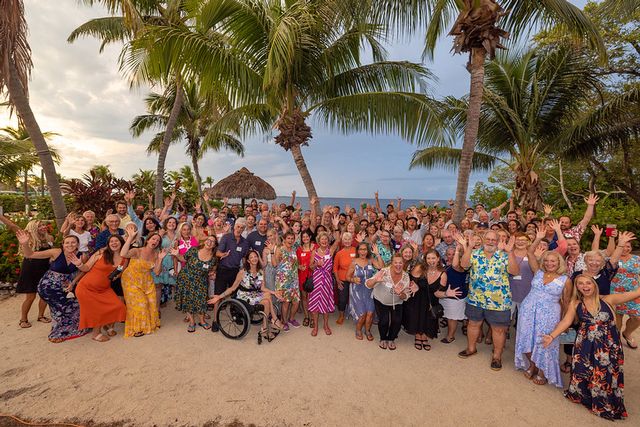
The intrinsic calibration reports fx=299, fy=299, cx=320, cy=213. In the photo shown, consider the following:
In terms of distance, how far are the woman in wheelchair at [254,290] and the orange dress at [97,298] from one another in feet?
5.16

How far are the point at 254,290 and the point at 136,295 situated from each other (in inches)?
76.7

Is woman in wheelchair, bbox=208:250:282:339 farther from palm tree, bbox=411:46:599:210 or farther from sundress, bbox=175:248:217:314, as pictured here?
palm tree, bbox=411:46:599:210

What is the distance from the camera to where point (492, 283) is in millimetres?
3990

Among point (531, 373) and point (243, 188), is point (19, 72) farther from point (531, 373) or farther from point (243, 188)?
point (531, 373)

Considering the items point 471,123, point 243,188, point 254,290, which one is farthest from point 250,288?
point 243,188

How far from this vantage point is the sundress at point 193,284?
17.0 ft

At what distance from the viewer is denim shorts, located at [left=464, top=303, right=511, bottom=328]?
4.00 m

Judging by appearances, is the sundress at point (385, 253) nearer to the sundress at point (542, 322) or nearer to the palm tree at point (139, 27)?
the sundress at point (542, 322)

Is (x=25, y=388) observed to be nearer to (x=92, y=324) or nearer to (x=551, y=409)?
(x=92, y=324)

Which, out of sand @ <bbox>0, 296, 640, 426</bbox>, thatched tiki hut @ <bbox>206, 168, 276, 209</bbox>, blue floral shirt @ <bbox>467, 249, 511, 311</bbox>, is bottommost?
sand @ <bbox>0, 296, 640, 426</bbox>

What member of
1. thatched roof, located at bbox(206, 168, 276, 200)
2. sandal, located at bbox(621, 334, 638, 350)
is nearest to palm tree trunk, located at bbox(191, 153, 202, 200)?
thatched roof, located at bbox(206, 168, 276, 200)

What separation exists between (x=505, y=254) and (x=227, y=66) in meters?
7.43

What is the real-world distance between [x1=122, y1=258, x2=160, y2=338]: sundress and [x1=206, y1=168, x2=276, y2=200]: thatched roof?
11.8 meters

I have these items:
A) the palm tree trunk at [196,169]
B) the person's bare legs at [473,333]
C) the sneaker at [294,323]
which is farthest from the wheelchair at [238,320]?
the palm tree trunk at [196,169]
